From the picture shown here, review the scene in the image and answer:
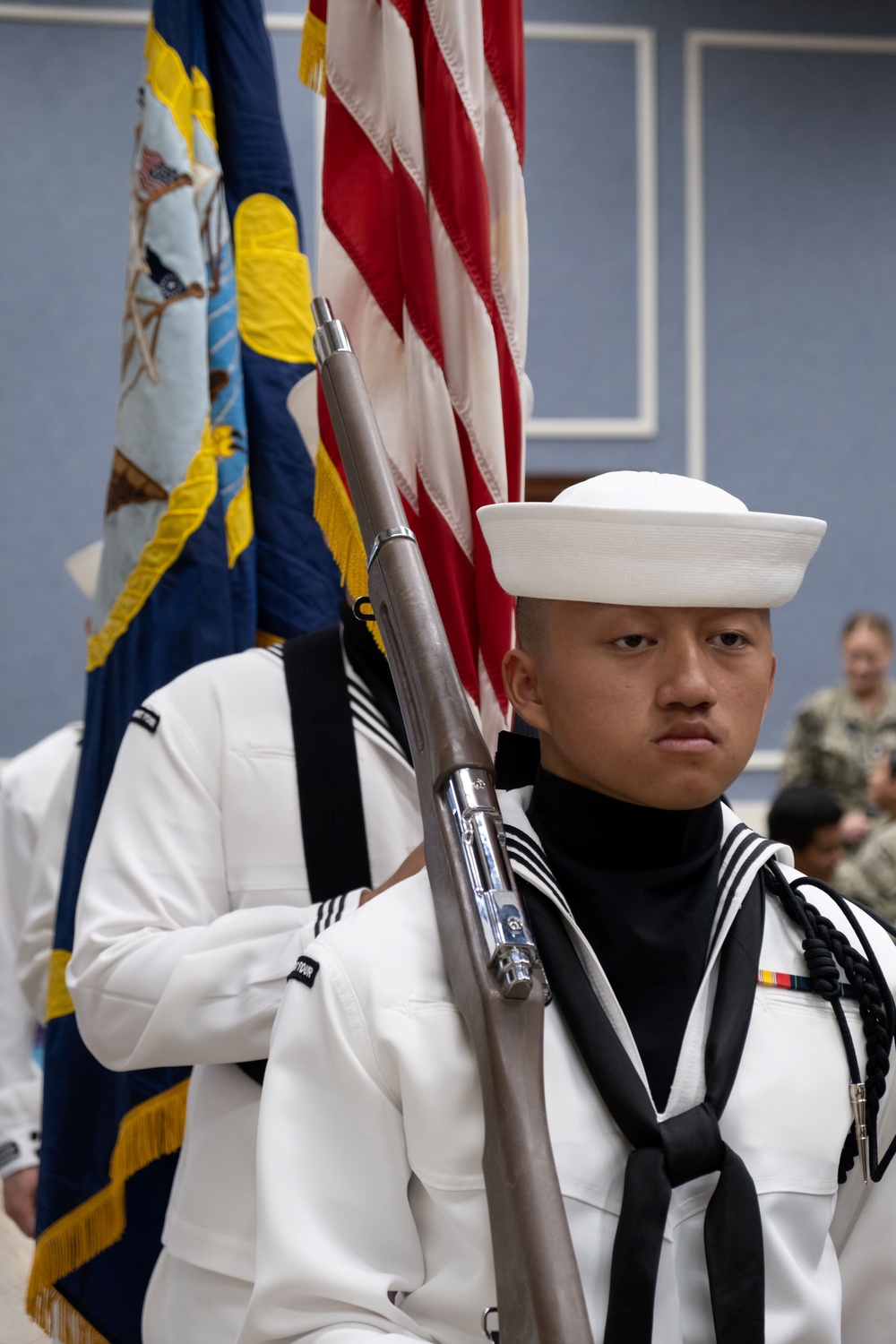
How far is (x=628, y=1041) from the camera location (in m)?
0.96

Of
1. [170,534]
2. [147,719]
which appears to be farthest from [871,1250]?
[170,534]

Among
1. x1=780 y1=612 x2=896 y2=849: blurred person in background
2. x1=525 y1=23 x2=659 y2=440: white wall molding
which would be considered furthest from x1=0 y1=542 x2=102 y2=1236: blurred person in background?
x1=525 y1=23 x2=659 y2=440: white wall molding

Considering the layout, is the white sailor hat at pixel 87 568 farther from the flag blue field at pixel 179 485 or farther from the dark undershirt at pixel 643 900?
the dark undershirt at pixel 643 900

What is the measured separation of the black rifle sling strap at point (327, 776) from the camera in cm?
140

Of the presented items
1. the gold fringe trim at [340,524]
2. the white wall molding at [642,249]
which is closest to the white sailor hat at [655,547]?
the gold fringe trim at [340,524]

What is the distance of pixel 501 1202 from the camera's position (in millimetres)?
820

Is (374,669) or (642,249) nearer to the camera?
(374,669)

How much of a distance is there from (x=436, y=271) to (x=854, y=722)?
4.10 m

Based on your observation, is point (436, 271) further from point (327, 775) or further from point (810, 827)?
point (810, 827)

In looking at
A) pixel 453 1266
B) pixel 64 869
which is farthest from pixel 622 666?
pixel 64 869

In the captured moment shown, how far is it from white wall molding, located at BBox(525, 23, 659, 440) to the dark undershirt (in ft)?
16.7

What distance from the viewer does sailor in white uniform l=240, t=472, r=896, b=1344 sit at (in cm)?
90

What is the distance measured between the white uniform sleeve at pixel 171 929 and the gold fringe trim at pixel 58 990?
0.58 metres

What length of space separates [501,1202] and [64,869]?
1.34 meters
